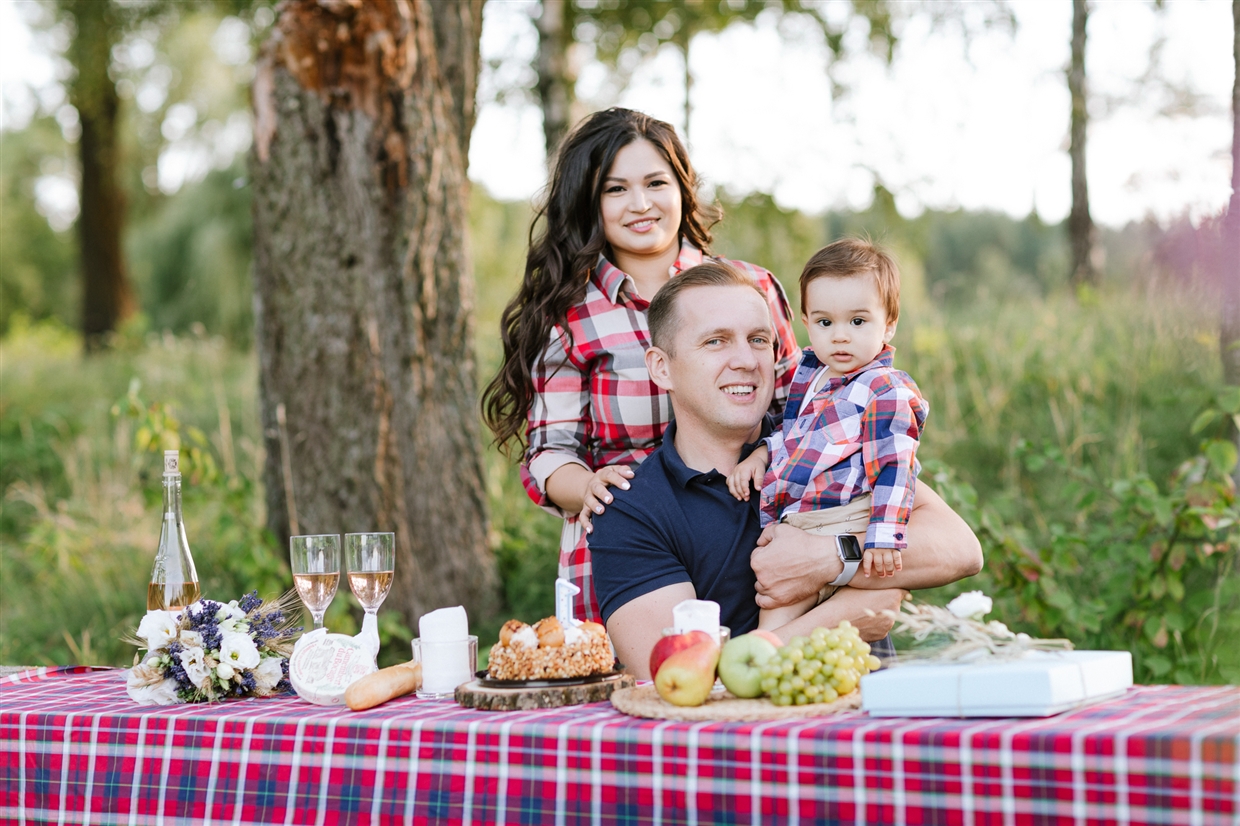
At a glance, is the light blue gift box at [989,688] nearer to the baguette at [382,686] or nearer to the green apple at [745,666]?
the green apple at [745,666]

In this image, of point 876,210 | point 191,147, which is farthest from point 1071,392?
point 191,147

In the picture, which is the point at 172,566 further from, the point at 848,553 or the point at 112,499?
the point at 112,499

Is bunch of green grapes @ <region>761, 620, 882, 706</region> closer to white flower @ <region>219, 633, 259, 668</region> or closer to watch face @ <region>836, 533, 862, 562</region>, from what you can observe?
watch face @ <region>836, 533, 862, 562</region>

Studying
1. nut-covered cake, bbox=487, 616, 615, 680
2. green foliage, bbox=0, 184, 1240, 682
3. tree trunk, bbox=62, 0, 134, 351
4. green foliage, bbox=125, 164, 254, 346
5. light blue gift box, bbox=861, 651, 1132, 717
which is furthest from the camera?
green foliage, bbox=125, 164, 254, 346

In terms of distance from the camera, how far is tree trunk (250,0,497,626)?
4168 millimetres

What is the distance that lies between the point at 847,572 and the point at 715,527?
1.08 ft

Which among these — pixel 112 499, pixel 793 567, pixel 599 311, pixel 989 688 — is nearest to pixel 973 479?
pixel 599 311

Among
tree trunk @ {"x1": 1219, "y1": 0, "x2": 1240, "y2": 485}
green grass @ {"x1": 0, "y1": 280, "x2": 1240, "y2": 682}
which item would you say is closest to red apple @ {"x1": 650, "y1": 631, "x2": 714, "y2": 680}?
green grass @ {"x1": 0, "y1": 280, "x2": 1240, "y2": 682}

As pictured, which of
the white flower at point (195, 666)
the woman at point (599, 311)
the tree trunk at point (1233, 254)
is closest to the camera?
the white flower at point (195, 666)

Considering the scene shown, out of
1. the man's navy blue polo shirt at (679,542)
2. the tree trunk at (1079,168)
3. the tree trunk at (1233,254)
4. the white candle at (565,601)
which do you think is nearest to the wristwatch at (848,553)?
the man's navy blue polo shirt at (679,542)

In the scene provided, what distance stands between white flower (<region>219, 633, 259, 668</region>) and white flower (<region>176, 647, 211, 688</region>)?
3 cm

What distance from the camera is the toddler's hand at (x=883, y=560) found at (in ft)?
7.45

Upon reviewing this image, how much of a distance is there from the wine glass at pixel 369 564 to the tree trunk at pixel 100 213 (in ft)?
35.5

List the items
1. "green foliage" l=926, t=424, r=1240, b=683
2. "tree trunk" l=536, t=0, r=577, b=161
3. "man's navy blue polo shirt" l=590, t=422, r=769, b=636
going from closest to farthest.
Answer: "man's navy blue polo shirt" l=590, t=422, r=769, b=636, "green foliage" l=926, t=424, r=1240, b=683, "tree trunk" l=536, t=0, r=577, b=161
